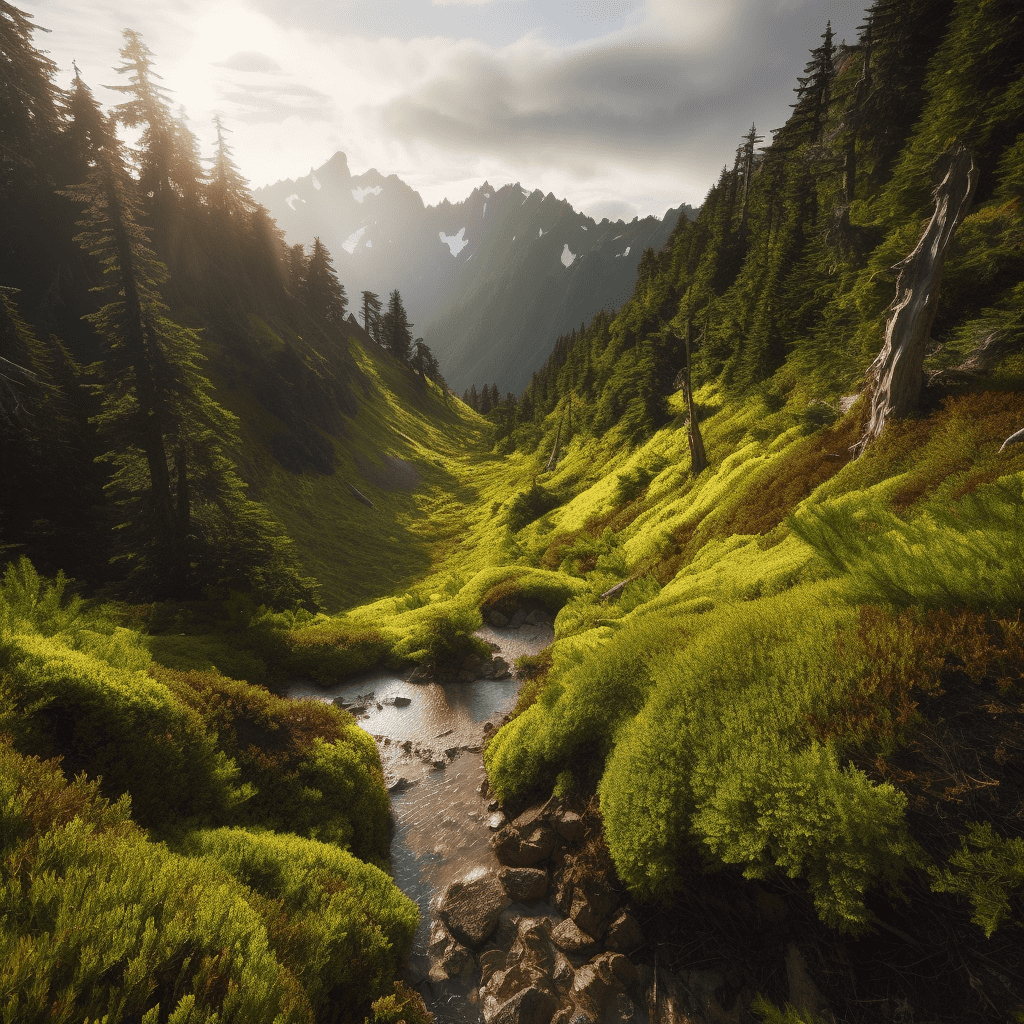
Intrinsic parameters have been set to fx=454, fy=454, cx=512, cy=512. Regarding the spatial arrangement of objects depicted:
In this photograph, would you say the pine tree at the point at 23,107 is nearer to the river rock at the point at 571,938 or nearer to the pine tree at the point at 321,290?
the pine tree at the point at 321,290

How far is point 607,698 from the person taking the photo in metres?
7.46

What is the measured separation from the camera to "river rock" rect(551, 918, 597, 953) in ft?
18.1

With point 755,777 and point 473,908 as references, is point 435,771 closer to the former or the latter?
point 473,908

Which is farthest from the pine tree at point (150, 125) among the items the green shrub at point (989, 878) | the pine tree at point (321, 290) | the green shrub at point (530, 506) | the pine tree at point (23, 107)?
the green shrub at point (989, 878)

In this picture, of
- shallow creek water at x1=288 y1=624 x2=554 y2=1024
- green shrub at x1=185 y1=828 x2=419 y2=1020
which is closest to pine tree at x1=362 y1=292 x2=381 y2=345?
shallow creek water at x1=288 y1=624 x2=554 y2=1024

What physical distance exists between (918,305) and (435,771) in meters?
16.3

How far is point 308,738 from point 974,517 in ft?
36.3

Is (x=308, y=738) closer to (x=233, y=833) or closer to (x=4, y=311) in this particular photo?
(x=233, y=833)

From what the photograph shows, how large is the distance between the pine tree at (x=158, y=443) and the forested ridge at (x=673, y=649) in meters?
0.13

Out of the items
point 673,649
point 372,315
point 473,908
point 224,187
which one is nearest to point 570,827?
point 473,908

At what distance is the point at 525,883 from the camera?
21.2ft

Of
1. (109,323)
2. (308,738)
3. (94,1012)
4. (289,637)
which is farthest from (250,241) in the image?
(94,1012)

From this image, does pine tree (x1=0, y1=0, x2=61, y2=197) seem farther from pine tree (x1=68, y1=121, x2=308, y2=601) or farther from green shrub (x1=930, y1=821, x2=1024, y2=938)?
green shrub (x1=930, y1=821, x2=1024, y2=938)

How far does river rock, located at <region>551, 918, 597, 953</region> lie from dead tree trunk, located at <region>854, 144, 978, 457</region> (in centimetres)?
1275
